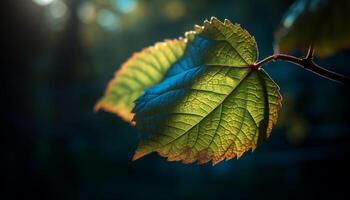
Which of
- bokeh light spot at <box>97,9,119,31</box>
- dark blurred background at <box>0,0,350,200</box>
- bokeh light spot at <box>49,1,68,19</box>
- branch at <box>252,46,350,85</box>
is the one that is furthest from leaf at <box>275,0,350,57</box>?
bokeh light spot at <box>97,9,119,31</box>

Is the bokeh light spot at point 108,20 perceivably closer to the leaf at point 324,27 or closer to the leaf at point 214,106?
the leaf at point 214,106

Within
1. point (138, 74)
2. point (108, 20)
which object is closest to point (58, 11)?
point (108, 20)

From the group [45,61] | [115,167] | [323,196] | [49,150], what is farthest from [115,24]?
[323,196]

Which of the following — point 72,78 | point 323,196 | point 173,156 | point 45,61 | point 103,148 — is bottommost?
point 173,156

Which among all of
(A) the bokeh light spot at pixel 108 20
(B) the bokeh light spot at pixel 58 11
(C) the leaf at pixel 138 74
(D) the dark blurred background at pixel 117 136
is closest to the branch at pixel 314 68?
(C) the leaf at pixel 138 74

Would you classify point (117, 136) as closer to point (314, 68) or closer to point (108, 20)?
point (108, 20)

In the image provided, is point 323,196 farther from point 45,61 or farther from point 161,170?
point 45,61
